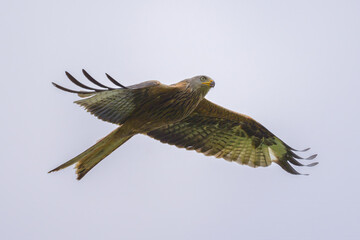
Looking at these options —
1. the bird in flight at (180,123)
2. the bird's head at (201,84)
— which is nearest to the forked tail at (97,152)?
the bird in flight at (180,123)

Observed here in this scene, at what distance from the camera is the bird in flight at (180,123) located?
290 inches

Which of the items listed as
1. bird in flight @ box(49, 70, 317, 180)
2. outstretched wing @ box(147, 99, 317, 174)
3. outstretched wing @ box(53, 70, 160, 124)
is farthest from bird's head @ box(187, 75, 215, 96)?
outstretched wing @ box(147, 99, 317, 174)

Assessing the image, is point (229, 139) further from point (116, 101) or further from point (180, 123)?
point (116, 101)

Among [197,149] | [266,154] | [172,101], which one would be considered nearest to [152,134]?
[197,149]

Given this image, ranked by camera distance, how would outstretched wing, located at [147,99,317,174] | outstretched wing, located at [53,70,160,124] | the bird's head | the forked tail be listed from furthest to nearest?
outstretched wing, located at [147,99,317,174]
the bird's head
the forked tail
outstretched wing, located at [53,70,160,124]

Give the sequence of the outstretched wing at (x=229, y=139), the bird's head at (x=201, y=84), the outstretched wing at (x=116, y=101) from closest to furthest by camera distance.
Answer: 1. the outstretched wing at (x=116, y=101)
2. the bird's head at (x=201, y=84)
3. the outstretched wing at (x=229, y=139)

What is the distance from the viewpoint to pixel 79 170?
7.61 metres

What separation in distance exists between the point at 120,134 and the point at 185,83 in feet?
4.08

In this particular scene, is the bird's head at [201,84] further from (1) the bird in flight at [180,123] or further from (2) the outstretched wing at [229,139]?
(2) the outstretched wing at [229,139]

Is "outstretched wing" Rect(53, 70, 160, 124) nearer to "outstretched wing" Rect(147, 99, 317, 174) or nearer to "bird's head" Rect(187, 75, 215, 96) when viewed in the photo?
"bird's head" Rect(187, 75, 215, 96)

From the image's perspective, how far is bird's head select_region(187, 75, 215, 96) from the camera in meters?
7.69

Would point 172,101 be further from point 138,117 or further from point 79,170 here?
point 79,170

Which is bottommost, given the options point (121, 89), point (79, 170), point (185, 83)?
point (79, 170)

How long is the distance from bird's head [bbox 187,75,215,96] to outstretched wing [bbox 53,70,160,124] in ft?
2.06
